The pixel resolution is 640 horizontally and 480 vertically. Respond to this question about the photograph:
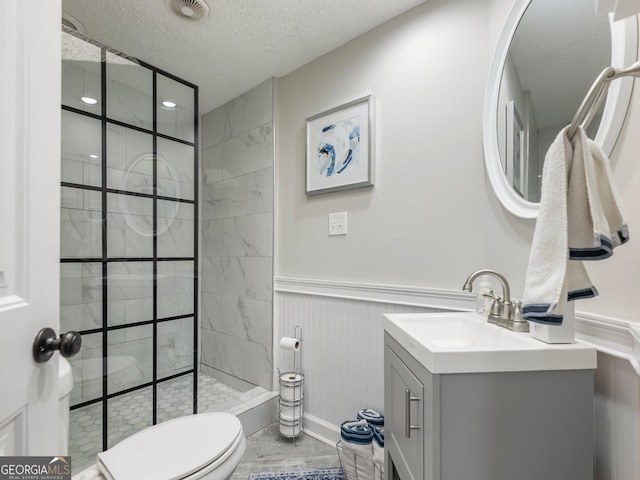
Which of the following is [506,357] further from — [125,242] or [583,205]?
[125,242]

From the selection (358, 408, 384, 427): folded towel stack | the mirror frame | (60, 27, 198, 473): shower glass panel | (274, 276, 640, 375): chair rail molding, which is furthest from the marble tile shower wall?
the mirror frame

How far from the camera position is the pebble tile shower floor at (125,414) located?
138 cm

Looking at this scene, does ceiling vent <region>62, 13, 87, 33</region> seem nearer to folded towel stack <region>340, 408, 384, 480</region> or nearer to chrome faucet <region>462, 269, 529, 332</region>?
chrome faucet <region>462, 269, 529, 332</region>

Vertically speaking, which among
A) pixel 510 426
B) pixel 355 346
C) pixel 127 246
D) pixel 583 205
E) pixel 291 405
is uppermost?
pixel 583 205

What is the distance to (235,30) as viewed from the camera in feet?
5.74

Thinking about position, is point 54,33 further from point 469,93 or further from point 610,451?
point 610,451

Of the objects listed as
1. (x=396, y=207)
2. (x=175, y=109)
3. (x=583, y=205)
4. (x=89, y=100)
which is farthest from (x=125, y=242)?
(x=583, y=205)

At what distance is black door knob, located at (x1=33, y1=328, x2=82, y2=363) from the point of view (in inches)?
23.0

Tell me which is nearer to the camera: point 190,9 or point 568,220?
point 568,220

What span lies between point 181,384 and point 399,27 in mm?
2222

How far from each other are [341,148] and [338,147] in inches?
0.9

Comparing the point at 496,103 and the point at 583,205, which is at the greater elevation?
the point at 496,103

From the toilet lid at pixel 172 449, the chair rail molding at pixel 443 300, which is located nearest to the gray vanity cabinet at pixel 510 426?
the chair rail molding at pixel 443 300

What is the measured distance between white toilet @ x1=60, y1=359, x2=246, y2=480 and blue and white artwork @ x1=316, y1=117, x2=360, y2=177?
4.48 feet
